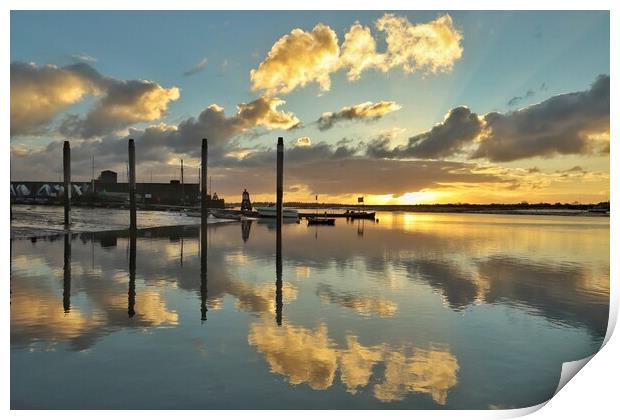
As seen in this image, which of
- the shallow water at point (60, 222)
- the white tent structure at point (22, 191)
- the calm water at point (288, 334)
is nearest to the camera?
the calm water at point (288, 334)

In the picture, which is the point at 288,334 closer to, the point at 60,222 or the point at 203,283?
the point at 203,283

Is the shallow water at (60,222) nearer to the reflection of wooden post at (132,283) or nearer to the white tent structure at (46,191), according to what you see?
the reflection of wooden post at (132,283)

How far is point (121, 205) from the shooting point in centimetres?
9119

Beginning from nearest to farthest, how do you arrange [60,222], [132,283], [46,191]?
[132,283]
[60,222]
[46,191]

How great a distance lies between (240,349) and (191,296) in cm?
492

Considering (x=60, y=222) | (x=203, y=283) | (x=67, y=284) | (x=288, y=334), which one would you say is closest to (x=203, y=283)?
(x=203, y=283)

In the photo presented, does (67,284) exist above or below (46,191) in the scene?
below

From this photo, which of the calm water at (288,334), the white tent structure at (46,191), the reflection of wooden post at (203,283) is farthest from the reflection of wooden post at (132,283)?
the white tent structure at (46,191)

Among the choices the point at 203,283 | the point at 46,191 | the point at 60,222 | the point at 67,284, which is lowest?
the point at 203,283

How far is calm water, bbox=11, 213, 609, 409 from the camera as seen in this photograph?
706cm

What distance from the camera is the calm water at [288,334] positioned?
23.2 feet

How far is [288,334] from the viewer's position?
32.3ft

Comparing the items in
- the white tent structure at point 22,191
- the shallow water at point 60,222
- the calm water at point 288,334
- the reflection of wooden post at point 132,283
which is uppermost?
the white tent structure at point 22,191
